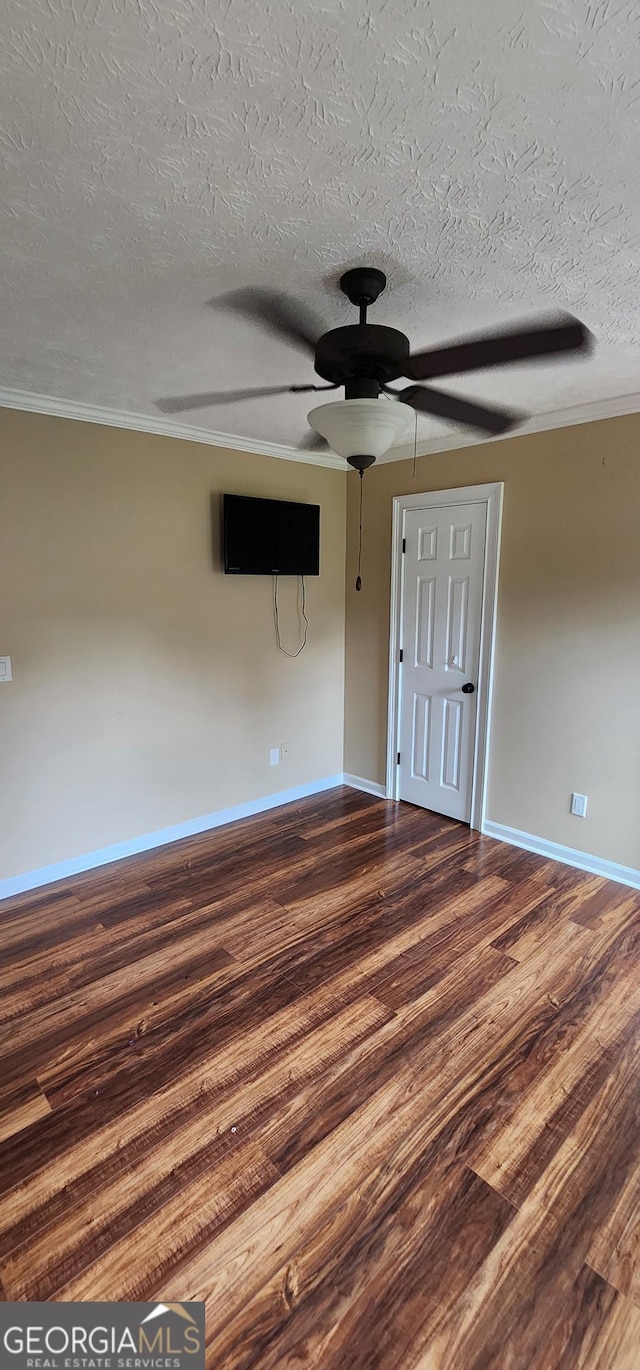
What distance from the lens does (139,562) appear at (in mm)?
3070

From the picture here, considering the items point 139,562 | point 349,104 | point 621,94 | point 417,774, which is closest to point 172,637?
point 139,562

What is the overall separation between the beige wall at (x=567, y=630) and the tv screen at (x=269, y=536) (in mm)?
780

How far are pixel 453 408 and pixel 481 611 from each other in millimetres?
1567

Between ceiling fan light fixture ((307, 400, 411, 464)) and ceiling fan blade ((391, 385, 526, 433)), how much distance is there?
24 centimetres

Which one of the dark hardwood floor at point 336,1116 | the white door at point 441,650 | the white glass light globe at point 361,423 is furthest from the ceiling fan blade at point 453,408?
the dark hardwood floor at point 336,1116

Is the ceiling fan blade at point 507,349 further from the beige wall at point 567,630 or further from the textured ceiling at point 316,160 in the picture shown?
the beige wall at point 567,630

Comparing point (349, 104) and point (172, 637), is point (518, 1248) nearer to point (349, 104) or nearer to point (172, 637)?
point (349, 104)

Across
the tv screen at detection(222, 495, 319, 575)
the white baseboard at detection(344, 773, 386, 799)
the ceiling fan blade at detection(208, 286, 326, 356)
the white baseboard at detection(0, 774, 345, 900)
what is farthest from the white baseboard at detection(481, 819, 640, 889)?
the ceiling fan blade at detection(208, 286, 326, 356)

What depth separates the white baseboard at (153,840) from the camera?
290cm

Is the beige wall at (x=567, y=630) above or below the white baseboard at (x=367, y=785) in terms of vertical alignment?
above

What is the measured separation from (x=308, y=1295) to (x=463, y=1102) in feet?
2.13

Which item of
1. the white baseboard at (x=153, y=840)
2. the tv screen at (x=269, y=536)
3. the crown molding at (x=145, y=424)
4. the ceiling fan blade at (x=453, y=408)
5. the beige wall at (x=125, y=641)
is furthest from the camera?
the tv screen at (x=269, y=536)

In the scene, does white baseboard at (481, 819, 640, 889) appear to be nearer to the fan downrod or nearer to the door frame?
the door frame
